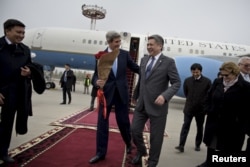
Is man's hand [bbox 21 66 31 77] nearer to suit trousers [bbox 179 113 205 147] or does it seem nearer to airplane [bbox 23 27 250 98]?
suit trousers [bbox 179 113 205 147]

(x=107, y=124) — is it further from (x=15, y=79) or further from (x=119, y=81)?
(x=15, y=79)

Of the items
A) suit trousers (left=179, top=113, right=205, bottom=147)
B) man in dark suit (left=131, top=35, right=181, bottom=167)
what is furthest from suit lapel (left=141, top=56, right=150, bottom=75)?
suit trousers (left=179, top=113, right=205, bottom=147)

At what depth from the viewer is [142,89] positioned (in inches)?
139

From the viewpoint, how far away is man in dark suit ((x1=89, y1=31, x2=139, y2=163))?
380 cm

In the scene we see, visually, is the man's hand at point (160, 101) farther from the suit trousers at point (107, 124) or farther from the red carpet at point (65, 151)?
the red carpet at point (65, 151)

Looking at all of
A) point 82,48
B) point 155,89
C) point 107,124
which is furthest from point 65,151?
point 82,48

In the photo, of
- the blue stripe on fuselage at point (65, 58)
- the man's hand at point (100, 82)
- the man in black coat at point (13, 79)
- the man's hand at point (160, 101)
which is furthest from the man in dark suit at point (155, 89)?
the blue stripe on fuselage at point (65, 58)

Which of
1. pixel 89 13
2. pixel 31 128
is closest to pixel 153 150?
pixel 31 128

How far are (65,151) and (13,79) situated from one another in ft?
4.44

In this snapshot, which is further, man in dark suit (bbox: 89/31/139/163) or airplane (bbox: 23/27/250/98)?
airplane (bbox: 23/27/250/98)

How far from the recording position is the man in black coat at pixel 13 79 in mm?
3299

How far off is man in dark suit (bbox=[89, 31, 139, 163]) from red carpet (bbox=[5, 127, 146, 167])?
0.24m

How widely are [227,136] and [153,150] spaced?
0.89 meters

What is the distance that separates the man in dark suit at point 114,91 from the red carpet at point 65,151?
0.24m
